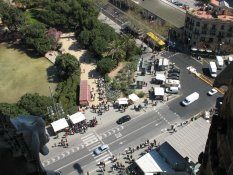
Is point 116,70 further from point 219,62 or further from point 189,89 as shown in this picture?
point 219,62

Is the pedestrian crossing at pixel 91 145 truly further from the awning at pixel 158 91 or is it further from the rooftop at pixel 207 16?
the rooftop at pixel 207 16

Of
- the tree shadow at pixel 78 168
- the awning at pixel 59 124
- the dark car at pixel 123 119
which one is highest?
the awning at pixel 59 124

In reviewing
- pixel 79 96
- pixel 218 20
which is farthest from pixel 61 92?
pixel 218 20

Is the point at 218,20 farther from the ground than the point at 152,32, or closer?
farther from the ground

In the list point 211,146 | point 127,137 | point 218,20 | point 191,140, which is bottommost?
point 127,137

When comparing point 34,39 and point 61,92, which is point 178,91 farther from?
point 34,39

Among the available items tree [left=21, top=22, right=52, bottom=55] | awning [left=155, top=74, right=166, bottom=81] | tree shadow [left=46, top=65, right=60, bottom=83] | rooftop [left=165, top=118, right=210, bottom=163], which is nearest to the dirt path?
awning [left=155, top=74, right=166, bottom=81]

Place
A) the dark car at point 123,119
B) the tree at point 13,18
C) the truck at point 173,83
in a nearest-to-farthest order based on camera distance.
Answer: the dark car at point 123,119 → the truck at point 173,83 → the tree at point 13,18

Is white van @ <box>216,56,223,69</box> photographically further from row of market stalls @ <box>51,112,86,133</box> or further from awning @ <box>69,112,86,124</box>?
awning @ <box>69,112,86,124</box>

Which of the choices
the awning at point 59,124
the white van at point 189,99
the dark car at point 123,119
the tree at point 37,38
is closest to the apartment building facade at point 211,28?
the white van at point 189,99
